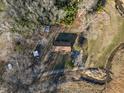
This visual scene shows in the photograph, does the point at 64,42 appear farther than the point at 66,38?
No

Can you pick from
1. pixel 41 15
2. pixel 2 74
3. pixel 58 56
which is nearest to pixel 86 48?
pixel 58 56

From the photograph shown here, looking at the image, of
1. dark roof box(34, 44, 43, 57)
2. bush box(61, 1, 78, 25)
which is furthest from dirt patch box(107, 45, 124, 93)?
dark roof box(34, 44, 43, 57)

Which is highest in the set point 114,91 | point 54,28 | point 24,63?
point 54,28

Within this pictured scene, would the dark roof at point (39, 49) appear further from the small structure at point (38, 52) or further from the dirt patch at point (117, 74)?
the dirt patch at point (117, 74)

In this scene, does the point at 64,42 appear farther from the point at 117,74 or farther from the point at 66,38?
the point at 117,74

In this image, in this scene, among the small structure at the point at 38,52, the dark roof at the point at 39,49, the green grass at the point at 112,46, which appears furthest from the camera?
the green grass at the point at 112,46

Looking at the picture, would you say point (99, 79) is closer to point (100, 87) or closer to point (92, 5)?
point (100, 87)

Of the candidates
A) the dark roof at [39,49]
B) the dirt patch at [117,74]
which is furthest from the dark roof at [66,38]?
the dirt patch at [117,74]

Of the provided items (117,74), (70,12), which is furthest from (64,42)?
(117,74)

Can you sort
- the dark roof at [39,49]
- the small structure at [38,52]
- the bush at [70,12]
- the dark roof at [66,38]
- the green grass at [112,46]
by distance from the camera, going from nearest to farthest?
the bush at [70,12], the small structure at [38,52], the dark roof at [39,49], the dark roof at [66,38], the green grass at [112,46]
